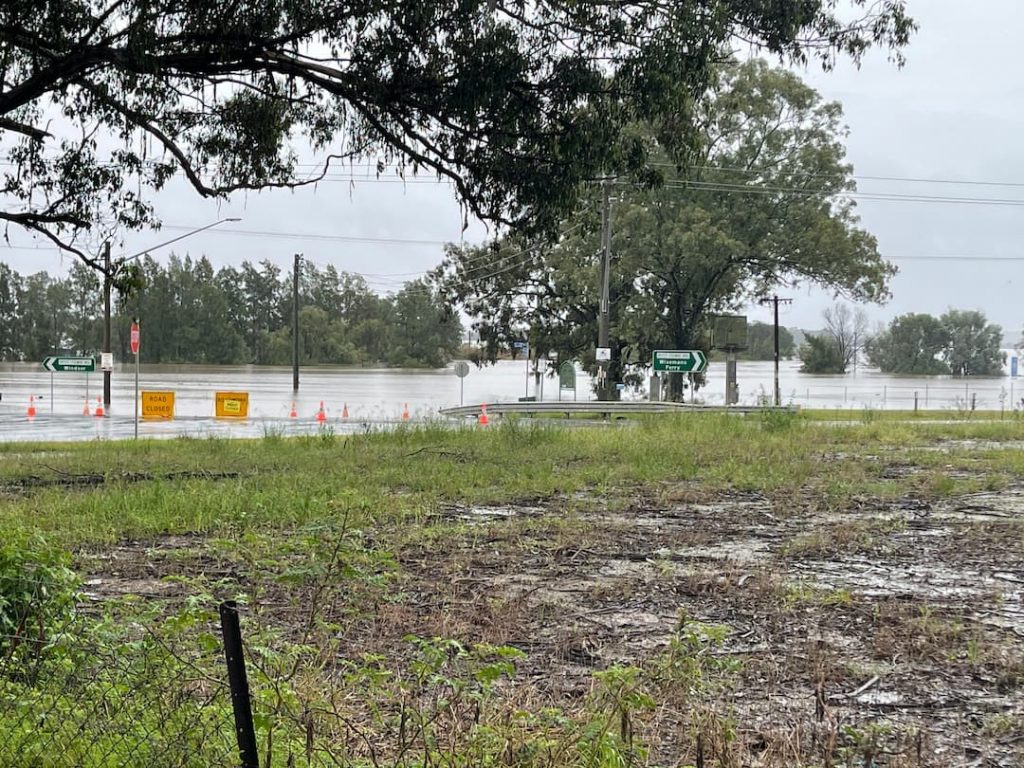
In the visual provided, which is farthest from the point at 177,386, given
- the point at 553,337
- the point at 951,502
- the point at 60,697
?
the point at 60,697

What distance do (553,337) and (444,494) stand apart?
3558cm

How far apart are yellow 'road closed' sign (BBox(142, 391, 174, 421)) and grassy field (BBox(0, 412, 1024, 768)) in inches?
686

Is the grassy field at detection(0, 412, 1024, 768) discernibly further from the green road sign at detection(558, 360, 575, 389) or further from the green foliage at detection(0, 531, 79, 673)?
the green road sign at detection(558, 360, 575, 389)

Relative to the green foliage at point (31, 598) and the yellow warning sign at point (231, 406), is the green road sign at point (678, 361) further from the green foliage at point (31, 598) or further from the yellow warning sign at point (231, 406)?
the green foliage at point (31, 598)

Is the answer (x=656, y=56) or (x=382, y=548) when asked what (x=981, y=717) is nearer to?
(x=382, y=548)

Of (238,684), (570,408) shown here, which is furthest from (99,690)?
(570,408)

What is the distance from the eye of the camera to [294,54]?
13125mm

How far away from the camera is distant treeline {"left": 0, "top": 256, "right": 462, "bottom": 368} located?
97750mm

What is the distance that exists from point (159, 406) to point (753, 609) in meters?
27.4

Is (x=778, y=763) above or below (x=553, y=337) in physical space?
below

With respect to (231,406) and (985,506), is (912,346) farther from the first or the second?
(985,506)

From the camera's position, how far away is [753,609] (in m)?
6.16

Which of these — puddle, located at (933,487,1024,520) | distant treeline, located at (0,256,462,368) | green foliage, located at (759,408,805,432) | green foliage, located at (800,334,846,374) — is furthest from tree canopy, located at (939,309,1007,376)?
puddle, located at (933,487,1024,520)

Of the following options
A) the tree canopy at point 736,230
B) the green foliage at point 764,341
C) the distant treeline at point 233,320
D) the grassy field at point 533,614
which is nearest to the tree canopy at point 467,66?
the grassy field at point 533,614
